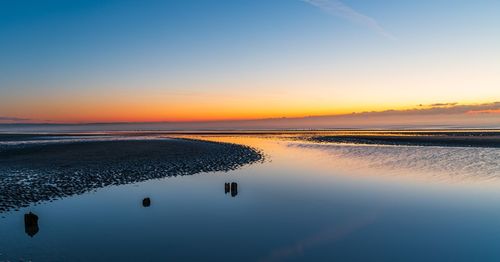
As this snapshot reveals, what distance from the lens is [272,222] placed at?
1464 cm

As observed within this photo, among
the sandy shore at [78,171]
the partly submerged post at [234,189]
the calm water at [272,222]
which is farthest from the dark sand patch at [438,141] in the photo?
the partly submerged post at [234,189]

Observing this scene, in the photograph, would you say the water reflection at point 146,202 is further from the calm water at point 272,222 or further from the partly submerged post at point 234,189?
the partly submerged post at point 234,189

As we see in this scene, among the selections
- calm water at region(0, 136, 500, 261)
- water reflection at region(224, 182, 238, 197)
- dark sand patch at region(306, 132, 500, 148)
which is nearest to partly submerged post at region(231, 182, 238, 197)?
water reflection at region(224, 182, 238, 197)

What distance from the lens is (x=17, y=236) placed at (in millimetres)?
12367

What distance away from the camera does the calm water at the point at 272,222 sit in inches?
438

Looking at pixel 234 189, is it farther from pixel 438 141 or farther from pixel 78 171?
pixel 438 141

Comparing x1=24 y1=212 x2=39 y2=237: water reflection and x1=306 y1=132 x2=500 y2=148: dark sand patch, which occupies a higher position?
x1=24 y1=212 x2=39 y2=237: water reflection

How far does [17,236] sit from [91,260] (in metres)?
4.27

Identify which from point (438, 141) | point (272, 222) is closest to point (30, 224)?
point (272, 222)

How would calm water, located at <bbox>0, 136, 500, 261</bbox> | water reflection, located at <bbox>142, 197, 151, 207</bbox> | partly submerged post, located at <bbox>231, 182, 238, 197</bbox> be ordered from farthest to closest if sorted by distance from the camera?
1. partly submerged post, located at <bbox>231, 182, 238, 197</bbox>
2. water reflection, located at <bbox>142, 197, 151, 207</bbox>
3. calm water, located at <bbox>0, 136, 500, 261</bbox>

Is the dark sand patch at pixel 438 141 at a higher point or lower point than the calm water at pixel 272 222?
lower

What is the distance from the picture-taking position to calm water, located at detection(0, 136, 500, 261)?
36.5ft

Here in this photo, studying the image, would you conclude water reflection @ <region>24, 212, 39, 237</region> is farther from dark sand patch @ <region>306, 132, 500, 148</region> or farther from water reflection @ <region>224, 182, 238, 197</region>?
dark sand patch @ <region>306, 132, 500, 148</region>

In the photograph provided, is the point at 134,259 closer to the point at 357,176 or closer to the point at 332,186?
the point at 332,186
